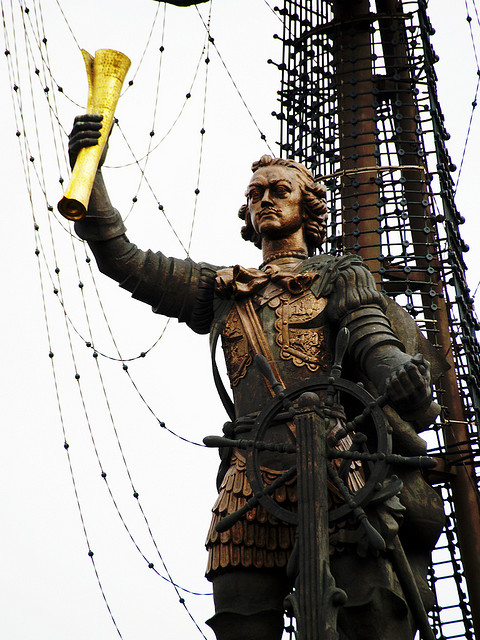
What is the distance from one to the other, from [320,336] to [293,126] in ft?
11.9

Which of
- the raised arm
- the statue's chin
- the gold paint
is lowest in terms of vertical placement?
the gold paint

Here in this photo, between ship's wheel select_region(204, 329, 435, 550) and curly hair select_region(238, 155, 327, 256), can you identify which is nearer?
ship's wheel select_region(204, 329, 435, 550)

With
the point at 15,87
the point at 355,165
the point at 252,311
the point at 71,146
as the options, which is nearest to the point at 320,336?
the point at 252,311

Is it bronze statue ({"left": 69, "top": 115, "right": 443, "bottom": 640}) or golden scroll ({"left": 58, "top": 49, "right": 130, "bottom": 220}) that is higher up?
golden scroll ({"left": 58, "top": 49, "right": 130, "bottom": 220})

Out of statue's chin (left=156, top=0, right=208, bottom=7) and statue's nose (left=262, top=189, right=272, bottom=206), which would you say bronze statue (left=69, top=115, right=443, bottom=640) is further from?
statue's chin (left=156, top=0, right=208, bottom=7)

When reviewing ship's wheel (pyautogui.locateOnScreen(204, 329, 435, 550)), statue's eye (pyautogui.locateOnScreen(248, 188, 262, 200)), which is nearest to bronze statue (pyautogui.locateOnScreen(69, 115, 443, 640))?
statue's eye (pyautogui.locateOnScreen(248, 188, 262, 200))

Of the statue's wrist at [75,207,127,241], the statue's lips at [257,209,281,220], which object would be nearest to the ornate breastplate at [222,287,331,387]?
the statue's lips at [257,209,281,220]

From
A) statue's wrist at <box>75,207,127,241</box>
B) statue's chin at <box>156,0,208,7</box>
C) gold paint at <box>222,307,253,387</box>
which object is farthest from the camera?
statue's chin at <box>156,0,208,7</box>

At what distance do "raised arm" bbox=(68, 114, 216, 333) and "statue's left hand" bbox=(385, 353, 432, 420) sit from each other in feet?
4.07

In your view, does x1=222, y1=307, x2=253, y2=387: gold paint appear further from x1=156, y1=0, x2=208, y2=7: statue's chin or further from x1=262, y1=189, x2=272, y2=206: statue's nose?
x1=156, y1=0, x2=208, y2=7: statue's chin

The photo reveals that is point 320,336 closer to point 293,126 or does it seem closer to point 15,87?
point 15,87

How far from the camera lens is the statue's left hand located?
525 cm

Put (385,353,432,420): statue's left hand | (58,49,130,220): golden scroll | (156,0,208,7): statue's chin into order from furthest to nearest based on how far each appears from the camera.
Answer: (156,0,208,7): statue's chin < (58,49,130,220): golden scroll < (385,353,432,420): statue's left hand

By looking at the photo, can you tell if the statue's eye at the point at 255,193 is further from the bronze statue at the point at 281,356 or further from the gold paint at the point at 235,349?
the gold paint at the point at 235,349
